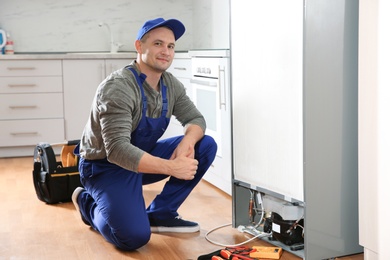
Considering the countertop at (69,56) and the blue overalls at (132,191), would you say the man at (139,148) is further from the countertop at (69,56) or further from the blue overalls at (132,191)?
the countertop at (69,56)

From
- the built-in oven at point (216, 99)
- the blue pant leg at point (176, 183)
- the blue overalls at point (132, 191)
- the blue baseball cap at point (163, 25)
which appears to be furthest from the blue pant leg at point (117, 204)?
the built-in oven at point (216, 99)

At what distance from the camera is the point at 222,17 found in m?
4.98

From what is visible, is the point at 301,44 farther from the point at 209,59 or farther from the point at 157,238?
the point at 209,59

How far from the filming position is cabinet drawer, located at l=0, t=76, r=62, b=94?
17.6 feet

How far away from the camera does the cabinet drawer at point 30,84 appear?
5352mm

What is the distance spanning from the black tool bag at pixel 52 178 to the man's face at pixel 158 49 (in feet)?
3.67

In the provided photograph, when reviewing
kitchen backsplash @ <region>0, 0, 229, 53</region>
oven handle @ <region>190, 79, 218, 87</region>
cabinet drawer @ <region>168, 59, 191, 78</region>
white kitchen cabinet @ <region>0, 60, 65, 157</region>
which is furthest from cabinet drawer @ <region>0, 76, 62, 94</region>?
oven handle @ <region>190, 79, 218, 87</region>

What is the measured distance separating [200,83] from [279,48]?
59.3 inches

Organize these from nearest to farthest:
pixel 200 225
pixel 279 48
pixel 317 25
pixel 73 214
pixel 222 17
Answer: pixel 317 25 < pixel 279 48 < pixel 200 225 < pixel 73 214 < pixel 222 17

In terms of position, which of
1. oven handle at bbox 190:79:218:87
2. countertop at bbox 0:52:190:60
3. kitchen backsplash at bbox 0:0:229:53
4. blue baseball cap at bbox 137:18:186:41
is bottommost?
oven handle at bbox 190:79:218:87

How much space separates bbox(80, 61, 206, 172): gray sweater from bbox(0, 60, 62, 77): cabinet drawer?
2501mm

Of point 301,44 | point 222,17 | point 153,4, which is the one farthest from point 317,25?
point 153,4

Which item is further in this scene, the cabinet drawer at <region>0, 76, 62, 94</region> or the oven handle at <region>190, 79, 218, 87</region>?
the cabinet drawer at <region>0, 76, 62, 94</region>

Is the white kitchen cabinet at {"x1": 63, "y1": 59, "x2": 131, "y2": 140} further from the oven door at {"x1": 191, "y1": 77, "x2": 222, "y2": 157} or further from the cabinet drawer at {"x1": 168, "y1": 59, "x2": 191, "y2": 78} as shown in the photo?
the oven door at {"x1": 191, "y1": 77, "x2": 222, "y2": 157}
